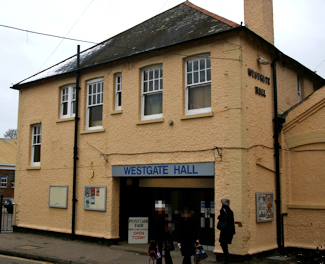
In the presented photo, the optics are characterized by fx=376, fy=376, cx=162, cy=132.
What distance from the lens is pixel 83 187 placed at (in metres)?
13.6

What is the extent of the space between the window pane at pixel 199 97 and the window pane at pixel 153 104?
3.85 ft

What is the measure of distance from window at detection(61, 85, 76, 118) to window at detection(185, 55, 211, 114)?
17.4 feet

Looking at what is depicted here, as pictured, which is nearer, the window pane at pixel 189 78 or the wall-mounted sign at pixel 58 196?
the window pane at pixel 189 78

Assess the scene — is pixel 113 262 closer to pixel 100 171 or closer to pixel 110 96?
pixel 100 171

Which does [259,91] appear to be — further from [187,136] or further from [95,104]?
[95,104]

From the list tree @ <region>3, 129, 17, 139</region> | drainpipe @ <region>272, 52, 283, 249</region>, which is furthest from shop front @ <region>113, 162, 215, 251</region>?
tree @ <region>3, 129, 17, 139</region>

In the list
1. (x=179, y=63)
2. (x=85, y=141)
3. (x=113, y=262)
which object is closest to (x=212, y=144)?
(x=179, y=63)

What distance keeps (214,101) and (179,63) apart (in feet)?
5.82

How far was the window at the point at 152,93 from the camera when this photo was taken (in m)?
12.1

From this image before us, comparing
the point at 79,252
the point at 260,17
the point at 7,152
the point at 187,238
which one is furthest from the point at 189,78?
the point at 7,152

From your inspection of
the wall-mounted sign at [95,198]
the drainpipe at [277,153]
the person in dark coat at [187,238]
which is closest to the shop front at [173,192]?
the wall-mounted sign at [95,198]

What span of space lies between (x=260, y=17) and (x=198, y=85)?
3.47 meters

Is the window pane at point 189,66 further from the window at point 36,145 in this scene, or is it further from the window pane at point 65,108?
the window at point 36,145

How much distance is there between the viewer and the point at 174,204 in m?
12.6
